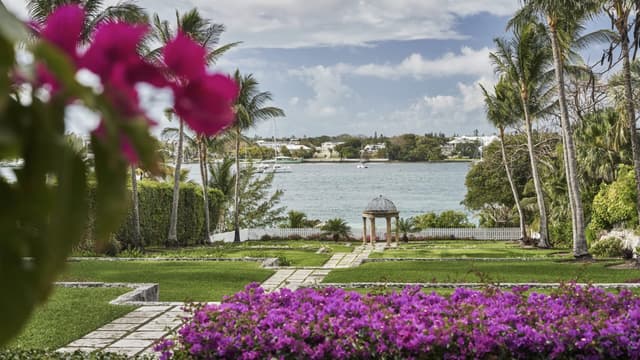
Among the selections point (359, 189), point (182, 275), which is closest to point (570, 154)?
point (182, 275)

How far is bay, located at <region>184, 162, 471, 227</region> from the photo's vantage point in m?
66.1

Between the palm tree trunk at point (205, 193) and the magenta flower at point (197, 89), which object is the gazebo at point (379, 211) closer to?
the palm tree trunk at point (205, 193)

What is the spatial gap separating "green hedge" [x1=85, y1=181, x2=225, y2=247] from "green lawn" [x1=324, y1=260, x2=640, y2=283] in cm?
816

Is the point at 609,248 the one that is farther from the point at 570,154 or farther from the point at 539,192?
the point at 539,192

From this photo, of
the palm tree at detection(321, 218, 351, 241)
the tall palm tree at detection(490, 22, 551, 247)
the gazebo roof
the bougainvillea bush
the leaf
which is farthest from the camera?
the palm tree at detection(321, 218, 351, 241)

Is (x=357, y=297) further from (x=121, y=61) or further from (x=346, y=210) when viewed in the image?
(x=346, y=210)

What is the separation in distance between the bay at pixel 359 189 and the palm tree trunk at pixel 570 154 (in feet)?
99.1

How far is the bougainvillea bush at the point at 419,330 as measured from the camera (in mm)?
4902

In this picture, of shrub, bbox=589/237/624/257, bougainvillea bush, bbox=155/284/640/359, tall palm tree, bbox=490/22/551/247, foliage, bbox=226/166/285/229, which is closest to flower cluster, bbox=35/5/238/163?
bougainvillea bush, bbox=155/284/640/359

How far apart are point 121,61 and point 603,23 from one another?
21.0 metres

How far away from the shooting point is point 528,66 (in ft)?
70.0

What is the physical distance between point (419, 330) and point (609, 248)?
42.6 feet

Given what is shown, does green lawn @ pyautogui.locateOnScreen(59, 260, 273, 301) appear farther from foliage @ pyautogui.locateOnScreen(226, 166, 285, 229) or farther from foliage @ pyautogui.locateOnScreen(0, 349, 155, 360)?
foliage @ pyautogui.locateOnScreen(226, 166, 285, 229)

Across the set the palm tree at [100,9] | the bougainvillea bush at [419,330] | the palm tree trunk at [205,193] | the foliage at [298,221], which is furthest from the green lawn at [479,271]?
the foliage at [298,221]
